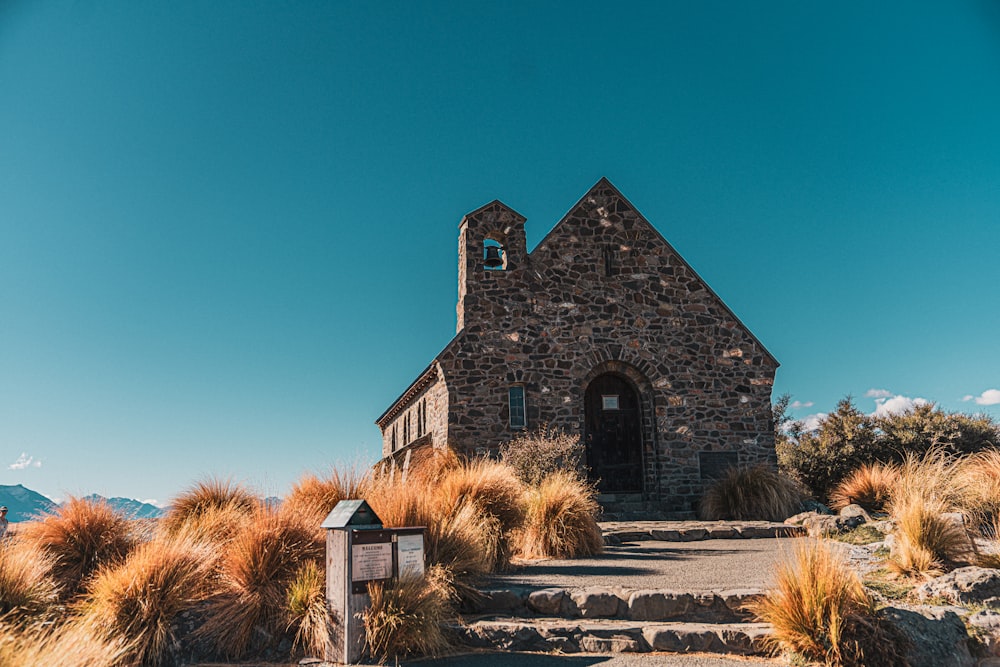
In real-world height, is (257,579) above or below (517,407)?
below

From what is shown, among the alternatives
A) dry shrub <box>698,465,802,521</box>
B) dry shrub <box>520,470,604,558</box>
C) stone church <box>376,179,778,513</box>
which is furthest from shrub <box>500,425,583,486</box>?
dry shrub <box>698,465,802,521</box>

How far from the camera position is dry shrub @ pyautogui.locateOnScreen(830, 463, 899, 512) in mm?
14273

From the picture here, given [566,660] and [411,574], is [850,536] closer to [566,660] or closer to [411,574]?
[566,660]

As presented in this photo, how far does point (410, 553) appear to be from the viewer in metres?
7.01

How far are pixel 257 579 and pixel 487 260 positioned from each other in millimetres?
11148

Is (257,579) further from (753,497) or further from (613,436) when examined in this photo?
(613,436)

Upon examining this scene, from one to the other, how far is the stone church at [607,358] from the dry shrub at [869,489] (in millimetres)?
2307

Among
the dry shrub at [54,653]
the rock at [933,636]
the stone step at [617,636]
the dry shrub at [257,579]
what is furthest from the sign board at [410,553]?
the rock at [933,636]

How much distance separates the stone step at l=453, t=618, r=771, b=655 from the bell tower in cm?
1016

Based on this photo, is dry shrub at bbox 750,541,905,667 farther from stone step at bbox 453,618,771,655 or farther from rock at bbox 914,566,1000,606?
rock at bbox 914,566,1000,606

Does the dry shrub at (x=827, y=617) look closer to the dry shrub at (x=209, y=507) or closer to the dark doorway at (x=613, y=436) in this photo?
the dry shrub at (x=209, y=507)

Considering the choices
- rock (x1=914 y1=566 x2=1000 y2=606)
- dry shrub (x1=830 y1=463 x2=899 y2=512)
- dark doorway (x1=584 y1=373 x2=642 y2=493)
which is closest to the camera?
rock (x1=914 y1=566 x2=1000 y2=606)

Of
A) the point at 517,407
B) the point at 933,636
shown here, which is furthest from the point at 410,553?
the point at 517,407

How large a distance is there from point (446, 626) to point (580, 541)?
3868 millimetres
